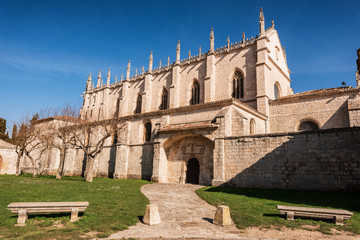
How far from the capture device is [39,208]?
630 cm

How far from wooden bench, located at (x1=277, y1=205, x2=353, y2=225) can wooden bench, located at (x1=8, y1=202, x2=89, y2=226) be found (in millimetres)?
6010

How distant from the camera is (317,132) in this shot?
44.1 ft

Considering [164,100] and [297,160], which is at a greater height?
[164,100]

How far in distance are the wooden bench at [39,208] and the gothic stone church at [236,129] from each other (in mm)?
11485

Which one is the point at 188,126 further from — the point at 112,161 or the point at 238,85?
the point at 112,161

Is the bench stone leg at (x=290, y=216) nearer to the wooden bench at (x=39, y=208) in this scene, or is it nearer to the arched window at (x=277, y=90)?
the wooden bench at (x=39, y=208)

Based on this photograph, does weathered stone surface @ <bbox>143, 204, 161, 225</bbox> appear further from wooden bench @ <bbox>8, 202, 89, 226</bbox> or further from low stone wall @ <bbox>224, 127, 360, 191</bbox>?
low stone wall @ <bbox>224, 127, 360, 191</bbox>

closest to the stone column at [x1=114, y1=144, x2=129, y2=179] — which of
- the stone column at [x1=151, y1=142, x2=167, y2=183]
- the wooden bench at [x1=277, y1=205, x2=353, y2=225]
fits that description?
the stone column at [x1=151, y1=142, x2=167, y2=183]

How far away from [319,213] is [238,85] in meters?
20.9

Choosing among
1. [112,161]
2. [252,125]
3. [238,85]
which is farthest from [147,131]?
[238,85]

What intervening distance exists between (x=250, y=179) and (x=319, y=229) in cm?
912

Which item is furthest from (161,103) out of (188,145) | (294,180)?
(294,180)

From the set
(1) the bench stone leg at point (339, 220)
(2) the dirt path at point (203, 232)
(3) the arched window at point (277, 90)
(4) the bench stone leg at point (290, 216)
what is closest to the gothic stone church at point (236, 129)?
(3) the arched window at point (277, 90)

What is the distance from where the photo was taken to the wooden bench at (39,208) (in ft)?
20.1
